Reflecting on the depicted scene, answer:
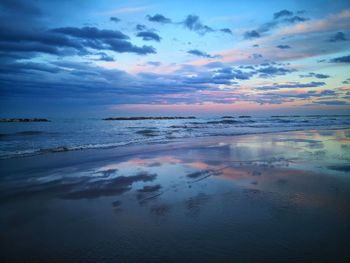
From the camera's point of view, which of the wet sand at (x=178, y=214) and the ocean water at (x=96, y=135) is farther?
the ocean water at (x=96, y=135)

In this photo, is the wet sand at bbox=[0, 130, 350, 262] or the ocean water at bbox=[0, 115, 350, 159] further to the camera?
the ocean water at bbox=[0, 115, 350, 159]

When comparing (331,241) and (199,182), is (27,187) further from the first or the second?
(331,241)

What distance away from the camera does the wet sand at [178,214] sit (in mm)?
3771

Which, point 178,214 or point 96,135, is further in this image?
point 96,135

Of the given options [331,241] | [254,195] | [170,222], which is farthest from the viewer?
[254,195]

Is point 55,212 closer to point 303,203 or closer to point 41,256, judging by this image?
point 41,256

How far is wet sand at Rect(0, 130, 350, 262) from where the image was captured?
3.77 m

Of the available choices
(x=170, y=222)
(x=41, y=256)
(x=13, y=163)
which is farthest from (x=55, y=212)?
(x=13, y=163)

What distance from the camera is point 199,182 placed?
7816mm

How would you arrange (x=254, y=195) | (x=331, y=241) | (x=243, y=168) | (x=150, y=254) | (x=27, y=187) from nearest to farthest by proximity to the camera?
(x=150, y=254) → (x=331, y=241) → (x=254, y=195) → (x=27, y=187) → (x=243, y=168)

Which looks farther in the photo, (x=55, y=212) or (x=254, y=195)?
(x=254, y=195)

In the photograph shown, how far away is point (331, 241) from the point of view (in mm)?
3957

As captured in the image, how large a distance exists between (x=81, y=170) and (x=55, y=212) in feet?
15.1

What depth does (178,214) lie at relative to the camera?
205 inches
